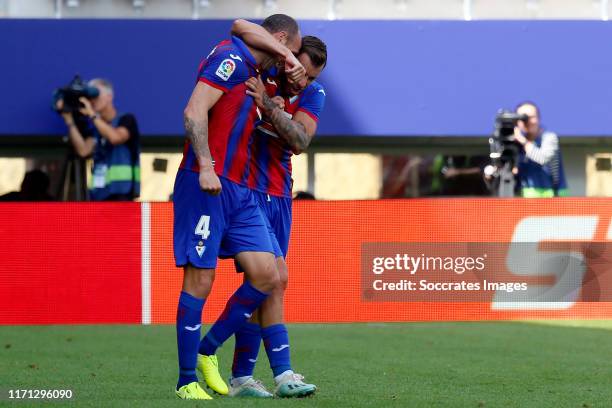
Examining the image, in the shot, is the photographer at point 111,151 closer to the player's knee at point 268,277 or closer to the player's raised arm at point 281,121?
the player's raised arm at point 281,121

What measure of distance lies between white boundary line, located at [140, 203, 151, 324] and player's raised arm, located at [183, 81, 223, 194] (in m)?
5.38

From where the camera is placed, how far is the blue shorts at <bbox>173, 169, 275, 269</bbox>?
6871mm

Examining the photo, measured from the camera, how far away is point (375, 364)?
368 inches

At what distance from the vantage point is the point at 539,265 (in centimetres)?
1213

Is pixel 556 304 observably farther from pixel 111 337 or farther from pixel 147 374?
pixel 147 374

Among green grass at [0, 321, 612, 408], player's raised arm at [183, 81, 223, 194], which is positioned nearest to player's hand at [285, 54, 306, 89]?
player's raised arm at [183, 81, 223, 194]

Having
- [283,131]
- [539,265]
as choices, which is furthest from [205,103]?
[539,265]

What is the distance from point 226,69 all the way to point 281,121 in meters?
0.41

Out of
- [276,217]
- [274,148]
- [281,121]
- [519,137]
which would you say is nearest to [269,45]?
[281,121]

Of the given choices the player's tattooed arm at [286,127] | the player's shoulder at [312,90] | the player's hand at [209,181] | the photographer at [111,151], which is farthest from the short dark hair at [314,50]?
the photographer at [111,151]

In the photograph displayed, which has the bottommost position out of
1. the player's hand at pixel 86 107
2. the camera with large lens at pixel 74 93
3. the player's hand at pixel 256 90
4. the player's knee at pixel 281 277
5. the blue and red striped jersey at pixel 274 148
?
the player's knee at pixel 281 277

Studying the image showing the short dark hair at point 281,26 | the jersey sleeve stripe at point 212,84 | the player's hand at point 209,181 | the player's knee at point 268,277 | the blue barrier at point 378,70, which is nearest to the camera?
the player's hand at point 209,181

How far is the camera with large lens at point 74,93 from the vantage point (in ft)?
45.6

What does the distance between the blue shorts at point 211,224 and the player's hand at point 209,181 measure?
8.5 inches
